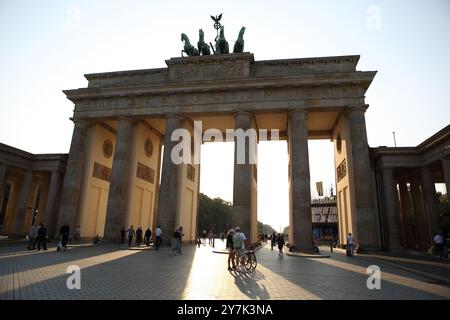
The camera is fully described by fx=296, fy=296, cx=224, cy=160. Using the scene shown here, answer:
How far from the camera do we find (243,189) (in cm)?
2573

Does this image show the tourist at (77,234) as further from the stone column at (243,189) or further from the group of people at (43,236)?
the stone column at (243,189)

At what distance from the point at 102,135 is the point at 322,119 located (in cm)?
2447

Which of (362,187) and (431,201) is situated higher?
(362,187)

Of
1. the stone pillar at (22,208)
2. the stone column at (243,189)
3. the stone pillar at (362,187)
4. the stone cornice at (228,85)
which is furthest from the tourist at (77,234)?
the stone pillar at (362,187)

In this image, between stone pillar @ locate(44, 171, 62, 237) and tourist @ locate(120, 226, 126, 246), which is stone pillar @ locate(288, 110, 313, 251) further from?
stone pillar @ locate(44, 171, 62, 237)

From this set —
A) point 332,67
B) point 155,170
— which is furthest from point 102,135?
point 332,67

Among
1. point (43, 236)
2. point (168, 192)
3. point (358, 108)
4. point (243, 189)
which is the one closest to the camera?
point (43, 236)

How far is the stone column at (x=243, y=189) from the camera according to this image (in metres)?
24.9

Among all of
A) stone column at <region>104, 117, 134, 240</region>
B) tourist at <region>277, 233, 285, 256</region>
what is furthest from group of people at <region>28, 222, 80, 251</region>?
tourist at <region>277, 233, 285, 256</region>

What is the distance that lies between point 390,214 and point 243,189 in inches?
536

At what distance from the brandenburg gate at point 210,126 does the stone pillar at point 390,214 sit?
3.76 feet

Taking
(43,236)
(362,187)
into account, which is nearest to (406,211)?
(362,187)

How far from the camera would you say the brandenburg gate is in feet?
83.5

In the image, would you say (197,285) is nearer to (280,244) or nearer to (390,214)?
(280,244)
